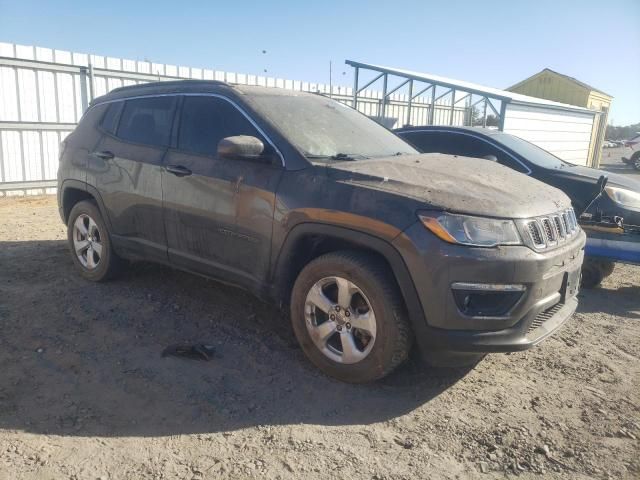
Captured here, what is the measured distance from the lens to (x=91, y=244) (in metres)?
5.05

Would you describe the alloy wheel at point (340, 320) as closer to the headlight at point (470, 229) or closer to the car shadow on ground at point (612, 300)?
the headlight at point (470, 229)

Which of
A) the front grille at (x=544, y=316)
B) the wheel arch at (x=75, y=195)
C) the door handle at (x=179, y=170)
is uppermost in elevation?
the door handle at (x=179, y=170)

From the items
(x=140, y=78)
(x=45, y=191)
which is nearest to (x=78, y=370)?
(x=45, y=191)

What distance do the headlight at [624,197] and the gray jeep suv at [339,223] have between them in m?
2.33

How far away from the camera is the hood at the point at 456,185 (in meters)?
2.95

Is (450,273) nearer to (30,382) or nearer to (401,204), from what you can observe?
(401,204)

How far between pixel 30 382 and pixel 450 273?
2.64 metres

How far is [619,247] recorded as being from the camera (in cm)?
510

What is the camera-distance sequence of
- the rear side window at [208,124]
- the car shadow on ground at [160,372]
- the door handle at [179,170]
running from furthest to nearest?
the door handle at [179,170] → the rear side window at [208,124] → the car shadow on ground at [160,372]

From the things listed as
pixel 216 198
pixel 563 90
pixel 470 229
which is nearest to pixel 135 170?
pixel 216 198

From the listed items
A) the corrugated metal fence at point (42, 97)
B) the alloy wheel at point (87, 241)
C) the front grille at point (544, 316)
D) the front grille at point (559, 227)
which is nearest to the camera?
the front grille at point (544, 316)

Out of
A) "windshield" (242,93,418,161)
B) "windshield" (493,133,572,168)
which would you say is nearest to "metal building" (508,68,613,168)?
"windshield" (493,133,572,168)

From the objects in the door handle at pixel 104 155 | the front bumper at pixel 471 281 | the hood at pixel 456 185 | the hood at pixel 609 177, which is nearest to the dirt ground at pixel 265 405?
the front bumper at pixel 471 281

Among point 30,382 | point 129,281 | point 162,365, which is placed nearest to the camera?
point 30,382
